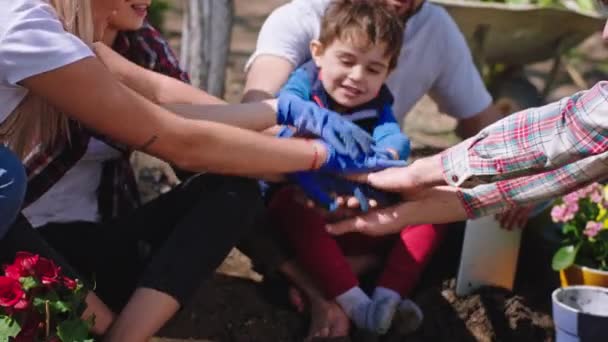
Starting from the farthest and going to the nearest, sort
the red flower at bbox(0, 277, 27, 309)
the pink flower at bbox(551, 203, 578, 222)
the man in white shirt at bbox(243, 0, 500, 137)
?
the man in white shirt at bbox(243, 0, 500, 137) < the pink flower at bbox(551, 203, 578, 222) < the red flower at bbox(0, 277, 27, 309)

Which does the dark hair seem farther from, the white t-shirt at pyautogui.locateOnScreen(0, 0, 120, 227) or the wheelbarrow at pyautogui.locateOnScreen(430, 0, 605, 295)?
the wheelbarrow at pyautogui.locateOnScreen(430, 0, 605, 295)

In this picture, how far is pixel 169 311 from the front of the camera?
2.56 m

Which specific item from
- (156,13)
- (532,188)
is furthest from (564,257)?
(156,13)

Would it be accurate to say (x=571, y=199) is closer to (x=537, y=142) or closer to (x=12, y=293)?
(x=537, y=142)

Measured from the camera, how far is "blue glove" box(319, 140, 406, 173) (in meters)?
2.84

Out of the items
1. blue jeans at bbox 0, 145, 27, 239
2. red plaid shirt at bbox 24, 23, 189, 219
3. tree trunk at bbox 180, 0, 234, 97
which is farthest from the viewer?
tree trunk at bbox 180, 0, 234, 97

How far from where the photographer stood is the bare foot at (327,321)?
3.00 m

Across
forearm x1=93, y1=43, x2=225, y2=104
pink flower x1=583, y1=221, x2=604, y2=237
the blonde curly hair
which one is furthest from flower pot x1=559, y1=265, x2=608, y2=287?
the blonde curly hair

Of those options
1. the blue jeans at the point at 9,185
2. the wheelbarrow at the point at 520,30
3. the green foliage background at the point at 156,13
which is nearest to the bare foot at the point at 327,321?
the blue jeans at the point at 9,185

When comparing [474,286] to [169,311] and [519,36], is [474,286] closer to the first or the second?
[169,311]

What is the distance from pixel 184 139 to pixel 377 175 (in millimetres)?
598

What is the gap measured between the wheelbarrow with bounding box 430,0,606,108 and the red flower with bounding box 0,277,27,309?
258 centimetres

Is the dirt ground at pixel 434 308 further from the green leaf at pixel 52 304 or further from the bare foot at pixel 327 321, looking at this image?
the green leaf at pixel 52 304

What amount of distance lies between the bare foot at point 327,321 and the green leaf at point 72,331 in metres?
0.92
